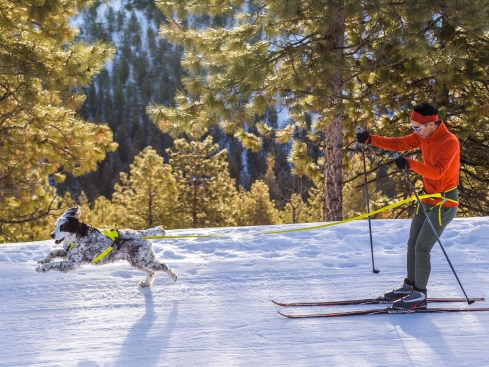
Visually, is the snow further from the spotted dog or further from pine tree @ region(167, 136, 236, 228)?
pine tree @ region(167, 136, 236, 228)

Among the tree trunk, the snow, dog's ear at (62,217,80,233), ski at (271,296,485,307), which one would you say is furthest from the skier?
the tree trunk

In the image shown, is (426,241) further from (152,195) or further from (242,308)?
(152,195)

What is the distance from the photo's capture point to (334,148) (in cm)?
1105

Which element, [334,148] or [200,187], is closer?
[334,148]

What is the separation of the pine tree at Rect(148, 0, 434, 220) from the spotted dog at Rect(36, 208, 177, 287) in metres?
5.03

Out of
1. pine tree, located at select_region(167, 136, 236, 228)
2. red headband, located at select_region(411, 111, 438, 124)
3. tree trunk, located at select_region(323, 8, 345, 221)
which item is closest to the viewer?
red headband, located at select_region(411, 111, 438, 124)

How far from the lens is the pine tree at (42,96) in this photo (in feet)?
31.7

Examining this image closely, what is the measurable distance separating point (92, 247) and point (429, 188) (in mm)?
3684

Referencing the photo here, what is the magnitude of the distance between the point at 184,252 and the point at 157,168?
21.2 metres

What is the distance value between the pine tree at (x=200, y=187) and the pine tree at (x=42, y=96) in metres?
15.0

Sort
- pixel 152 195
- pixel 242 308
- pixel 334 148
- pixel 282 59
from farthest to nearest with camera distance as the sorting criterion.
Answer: pixel 152 195 → pixel 334 148 → pixel 282 59 → pixel 242 308

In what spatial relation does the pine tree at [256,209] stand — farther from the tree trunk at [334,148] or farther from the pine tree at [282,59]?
the pine tree at [282,59]

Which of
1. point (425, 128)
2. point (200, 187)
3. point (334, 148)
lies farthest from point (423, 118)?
point (200, 187)

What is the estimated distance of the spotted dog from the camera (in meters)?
5.25
